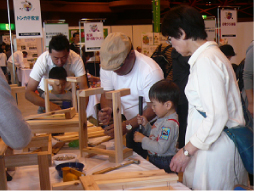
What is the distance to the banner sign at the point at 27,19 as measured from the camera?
11.6 feet

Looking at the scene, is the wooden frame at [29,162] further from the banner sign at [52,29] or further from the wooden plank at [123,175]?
the banner sign at [52,29]

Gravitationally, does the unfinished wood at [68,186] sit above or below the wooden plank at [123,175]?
above

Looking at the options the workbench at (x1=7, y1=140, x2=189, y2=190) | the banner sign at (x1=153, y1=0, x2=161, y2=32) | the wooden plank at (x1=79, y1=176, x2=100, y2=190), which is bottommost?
the workbench at (x1=7, y1=140, x2=189, y2=190)

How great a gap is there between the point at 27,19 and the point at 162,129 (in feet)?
8.78

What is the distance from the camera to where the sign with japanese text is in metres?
5.32

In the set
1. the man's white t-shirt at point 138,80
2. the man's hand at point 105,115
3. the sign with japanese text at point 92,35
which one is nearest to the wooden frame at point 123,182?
the man's hand at point 105,115

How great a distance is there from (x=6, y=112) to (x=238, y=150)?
97 cm

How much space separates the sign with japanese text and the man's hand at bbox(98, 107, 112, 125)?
359 centimetres

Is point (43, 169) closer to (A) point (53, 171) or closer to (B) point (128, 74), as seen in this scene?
(A) point (53, 171)

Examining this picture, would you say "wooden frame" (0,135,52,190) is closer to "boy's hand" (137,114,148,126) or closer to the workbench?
the workbench

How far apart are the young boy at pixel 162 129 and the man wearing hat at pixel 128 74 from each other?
148 millimetres

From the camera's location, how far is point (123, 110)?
209 centimetres

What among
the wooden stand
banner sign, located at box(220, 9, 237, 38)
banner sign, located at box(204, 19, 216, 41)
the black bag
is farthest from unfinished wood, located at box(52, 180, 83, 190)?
banner sign, located at box(220, 9, 237, 38)

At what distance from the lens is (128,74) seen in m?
2.02
